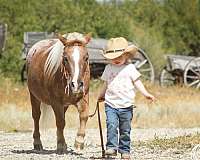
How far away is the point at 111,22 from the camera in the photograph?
Result: 3716 cm

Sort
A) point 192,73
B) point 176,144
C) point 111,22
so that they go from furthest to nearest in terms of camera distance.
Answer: point 111,22
point 192,73
point 176,144

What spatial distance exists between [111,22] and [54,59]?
1073 inches

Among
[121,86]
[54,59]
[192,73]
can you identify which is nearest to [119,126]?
[121,86]

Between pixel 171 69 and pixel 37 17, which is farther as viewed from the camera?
pixel 37 17

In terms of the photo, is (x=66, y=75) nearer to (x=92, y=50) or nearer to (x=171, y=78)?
(x=92, y=50)

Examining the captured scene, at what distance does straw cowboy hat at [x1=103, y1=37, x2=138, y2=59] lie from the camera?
888 centimetres

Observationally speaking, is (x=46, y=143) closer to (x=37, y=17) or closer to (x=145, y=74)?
(x=145, y=74)

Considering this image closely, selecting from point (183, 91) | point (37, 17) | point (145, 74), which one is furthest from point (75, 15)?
point (183, 91)

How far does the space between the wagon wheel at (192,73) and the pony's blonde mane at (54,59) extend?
1935cm

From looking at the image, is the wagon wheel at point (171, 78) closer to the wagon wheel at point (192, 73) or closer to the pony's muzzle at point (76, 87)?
the wagon wheel at point (192, 73)

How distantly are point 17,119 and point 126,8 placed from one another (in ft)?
109

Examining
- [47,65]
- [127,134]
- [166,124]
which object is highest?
[47,65]

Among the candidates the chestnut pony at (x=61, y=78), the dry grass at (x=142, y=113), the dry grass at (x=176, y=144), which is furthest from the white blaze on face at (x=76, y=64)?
the dry grass at (x=142, y=113)

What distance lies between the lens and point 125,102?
8797 mm
